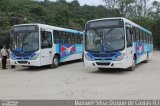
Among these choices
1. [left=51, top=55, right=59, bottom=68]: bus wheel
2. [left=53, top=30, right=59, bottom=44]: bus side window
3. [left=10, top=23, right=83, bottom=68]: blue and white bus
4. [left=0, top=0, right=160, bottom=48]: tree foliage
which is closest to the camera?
[left=10, top=23, right=83, bottom=68]: blue and white bus

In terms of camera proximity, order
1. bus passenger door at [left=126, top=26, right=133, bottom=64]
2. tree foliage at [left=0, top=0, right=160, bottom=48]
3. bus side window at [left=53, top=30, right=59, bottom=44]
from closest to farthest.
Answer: bus passenger door at [left=126, top=26, right=133, bottom=64]
bus side window at [left=53, top=30, right=59, bottom=44]
tree foliage at [left=0, top=0, right=160, bottom=48]

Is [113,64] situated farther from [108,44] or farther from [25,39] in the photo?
[25,39]

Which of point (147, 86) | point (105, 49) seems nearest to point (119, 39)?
point (105, 49)

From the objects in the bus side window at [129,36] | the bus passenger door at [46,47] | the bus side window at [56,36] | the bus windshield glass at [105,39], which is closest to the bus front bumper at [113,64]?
the bus windshield glass at [105,39]

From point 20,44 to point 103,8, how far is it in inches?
2230

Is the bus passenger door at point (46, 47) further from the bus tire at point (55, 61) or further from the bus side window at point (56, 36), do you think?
the bus side window at point (56, 36)

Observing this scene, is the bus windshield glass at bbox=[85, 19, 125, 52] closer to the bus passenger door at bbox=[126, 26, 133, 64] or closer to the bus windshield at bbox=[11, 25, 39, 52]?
the bus passenger door at bbox=[126, 26, 133, 64]

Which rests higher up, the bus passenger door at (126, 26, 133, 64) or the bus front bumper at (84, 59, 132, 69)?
the bus passenger door at (126, 26, 133, 64)

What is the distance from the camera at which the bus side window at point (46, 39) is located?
18.5 meters

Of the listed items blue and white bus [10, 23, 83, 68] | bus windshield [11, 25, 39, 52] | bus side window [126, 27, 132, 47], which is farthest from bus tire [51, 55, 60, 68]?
bus side window [126, 27, 132, 47]

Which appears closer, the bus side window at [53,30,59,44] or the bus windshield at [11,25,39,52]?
the bus windshield at [11,25,39,52]

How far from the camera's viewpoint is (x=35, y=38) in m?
18.2

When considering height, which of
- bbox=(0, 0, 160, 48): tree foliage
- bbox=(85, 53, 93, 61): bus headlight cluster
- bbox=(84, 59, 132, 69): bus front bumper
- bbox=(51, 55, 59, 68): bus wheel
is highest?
bbox=(0, 0, 160, 48): tree foliage

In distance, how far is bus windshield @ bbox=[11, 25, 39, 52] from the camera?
18.2 metres
